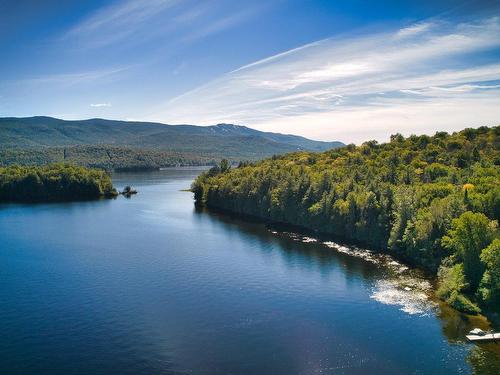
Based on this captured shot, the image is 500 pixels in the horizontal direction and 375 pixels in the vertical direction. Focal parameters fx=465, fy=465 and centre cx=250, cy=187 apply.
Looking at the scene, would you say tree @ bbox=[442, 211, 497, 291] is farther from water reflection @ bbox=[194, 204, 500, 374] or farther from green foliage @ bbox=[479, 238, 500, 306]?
water reflection @ bbox=[194, 204, 500, 374]

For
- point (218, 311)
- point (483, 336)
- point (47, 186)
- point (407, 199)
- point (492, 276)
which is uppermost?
point (47, 186)

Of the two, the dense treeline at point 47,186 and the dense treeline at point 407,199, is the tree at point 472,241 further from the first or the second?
the dense treeline at point 47,186

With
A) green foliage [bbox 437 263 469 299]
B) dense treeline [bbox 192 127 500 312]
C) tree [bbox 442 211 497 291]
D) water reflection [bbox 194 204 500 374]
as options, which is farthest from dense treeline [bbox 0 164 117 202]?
tree [bbox 442 211 497 291]

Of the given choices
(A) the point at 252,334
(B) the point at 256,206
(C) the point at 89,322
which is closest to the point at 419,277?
(A) the point at 252,334

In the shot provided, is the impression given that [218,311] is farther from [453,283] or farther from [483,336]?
[453,283]

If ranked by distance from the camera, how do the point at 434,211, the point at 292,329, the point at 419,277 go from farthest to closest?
the point at 434,211 < the point at 419,277 < the point at 292,329

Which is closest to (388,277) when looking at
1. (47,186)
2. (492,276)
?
(492,276)

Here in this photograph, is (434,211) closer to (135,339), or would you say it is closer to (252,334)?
(252,334)

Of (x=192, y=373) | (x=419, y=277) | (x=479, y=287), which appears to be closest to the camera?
(x=192, y=373)
